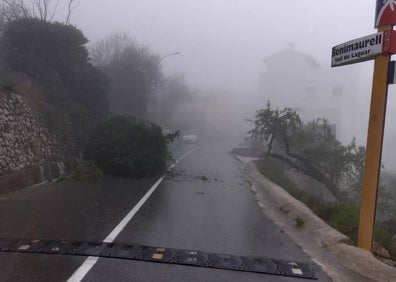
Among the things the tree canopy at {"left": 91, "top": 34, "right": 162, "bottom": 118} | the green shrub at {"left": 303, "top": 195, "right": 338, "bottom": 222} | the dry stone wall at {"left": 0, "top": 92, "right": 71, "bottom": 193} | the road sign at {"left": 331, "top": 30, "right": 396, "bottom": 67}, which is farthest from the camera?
the tree canopy at {"left": 91, "top": 34, "right": 162, "bottom": 118}

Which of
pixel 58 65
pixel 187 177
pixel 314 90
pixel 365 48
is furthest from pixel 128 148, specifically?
pixel 314 90

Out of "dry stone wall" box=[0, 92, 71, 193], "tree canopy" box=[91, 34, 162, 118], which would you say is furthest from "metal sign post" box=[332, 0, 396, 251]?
"tree canopy" box=[91, 34, 162, 118]

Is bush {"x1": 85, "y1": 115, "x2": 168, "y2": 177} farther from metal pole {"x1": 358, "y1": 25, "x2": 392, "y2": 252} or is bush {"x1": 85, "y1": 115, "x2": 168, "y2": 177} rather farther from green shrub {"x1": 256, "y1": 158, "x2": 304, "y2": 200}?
metal pole {"x1": 358, "y1": 25, "x2": 392, "y2": 252}

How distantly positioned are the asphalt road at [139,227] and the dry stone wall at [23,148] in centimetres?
54

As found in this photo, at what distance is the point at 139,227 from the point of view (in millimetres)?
8117

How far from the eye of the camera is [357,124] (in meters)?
47.7

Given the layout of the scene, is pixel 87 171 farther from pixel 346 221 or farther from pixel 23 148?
pixel 346 221

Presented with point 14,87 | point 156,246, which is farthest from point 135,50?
point 156,246

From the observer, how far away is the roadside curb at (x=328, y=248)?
19.4 feet

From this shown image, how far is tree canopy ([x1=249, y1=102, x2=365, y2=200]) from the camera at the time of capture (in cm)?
2095

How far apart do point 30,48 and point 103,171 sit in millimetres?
6860

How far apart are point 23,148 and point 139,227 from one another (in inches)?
253

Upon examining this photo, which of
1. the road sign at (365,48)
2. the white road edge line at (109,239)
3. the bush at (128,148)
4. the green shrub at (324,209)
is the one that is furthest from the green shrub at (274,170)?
the road sign at (365,48)

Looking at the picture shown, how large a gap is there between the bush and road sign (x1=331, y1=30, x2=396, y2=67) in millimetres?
10253
